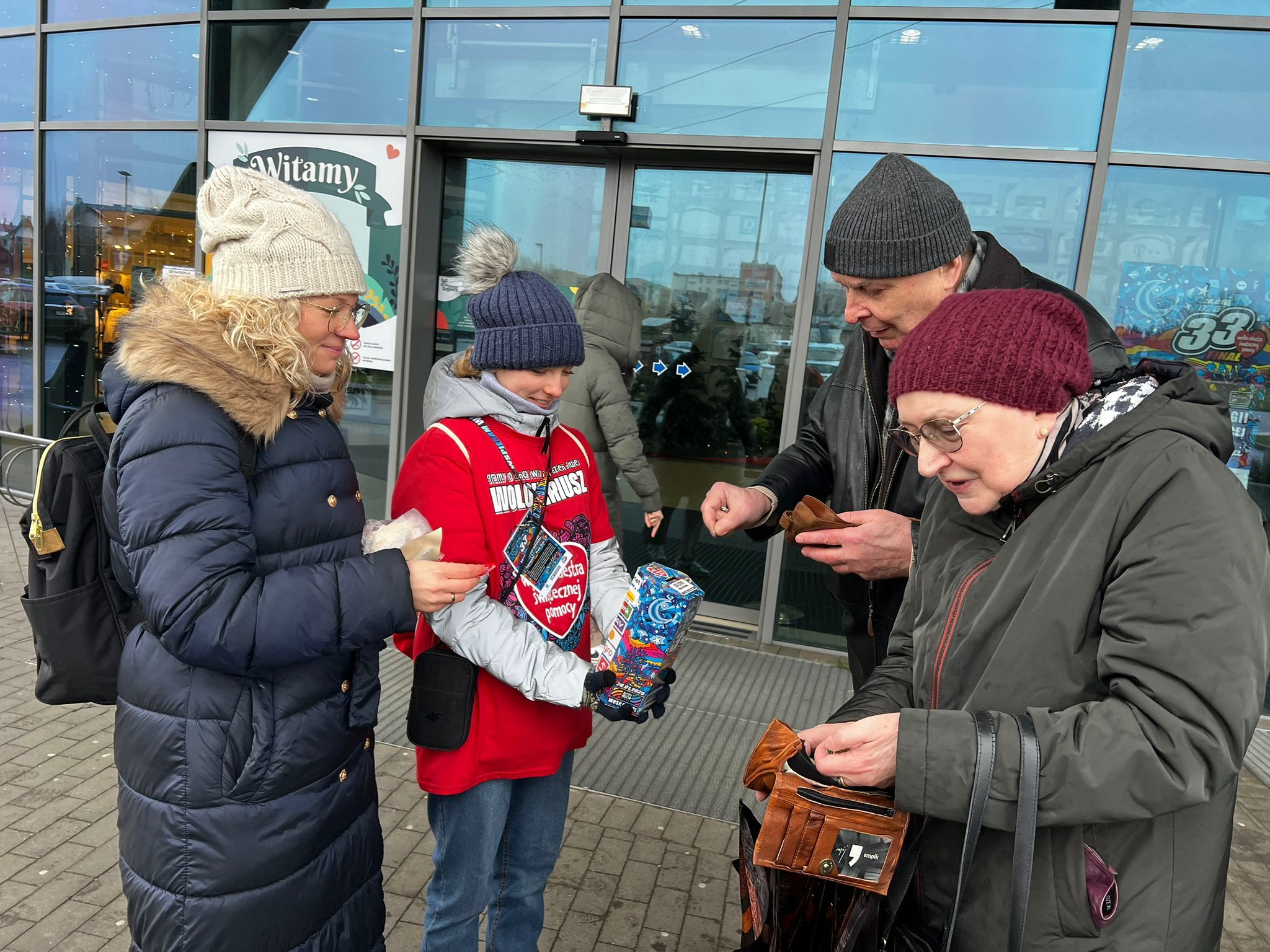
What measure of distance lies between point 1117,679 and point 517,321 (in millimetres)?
1481

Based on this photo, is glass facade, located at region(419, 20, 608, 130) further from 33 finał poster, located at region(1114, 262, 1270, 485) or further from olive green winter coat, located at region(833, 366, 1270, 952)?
olive green winter coat, located at region(833, 366, 1270, 952)

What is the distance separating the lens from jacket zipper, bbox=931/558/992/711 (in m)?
1.46

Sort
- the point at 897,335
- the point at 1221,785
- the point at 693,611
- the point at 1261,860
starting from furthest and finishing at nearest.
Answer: the point at 1261,860, the point at 897,335, the point at 693,611, the point at 1221,785

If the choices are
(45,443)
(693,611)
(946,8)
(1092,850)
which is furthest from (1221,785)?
(45,443)

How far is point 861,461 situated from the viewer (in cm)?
242

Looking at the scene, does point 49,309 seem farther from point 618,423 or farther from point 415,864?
point 415,864

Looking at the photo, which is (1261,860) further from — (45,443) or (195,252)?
(45,443)

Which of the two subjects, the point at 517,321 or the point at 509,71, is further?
the point at 509,71

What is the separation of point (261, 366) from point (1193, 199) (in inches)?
193

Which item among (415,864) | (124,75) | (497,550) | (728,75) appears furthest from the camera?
(124,75)

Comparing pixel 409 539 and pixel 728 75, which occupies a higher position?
pixel 728 75

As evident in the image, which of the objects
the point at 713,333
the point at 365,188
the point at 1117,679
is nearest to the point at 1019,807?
the point at 1117,679

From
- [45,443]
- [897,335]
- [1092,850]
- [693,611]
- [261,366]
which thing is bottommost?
[45,443]

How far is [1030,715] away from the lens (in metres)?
1.27
